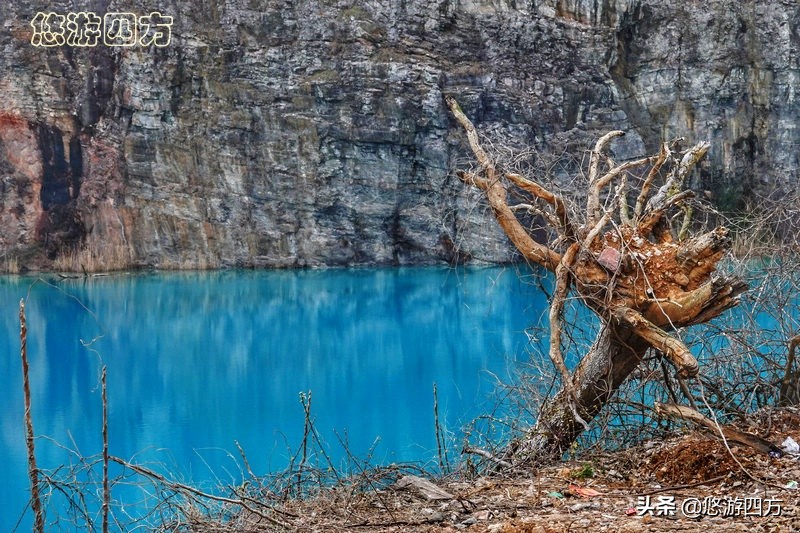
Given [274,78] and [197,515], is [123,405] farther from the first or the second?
[274,78]

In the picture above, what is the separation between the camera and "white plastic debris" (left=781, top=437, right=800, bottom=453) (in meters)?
4.70

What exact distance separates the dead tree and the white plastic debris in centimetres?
72

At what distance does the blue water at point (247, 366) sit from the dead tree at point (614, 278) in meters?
0.84

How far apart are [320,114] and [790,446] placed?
29834mm

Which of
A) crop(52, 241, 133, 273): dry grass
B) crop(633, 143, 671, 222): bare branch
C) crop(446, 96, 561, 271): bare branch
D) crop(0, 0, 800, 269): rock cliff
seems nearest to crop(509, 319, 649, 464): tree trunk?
crop(446, 96, 561, 271): bare branch

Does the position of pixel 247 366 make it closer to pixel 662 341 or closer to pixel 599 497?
pixel 662 341

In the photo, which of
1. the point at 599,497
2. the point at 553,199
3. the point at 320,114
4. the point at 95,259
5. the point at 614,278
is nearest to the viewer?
the point at 599,497

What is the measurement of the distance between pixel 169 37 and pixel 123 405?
913 inches

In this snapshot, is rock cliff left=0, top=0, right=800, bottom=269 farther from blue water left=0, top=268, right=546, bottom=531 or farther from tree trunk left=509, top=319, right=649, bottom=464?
tree trunk left=509, top=319, right=649, bottom=464

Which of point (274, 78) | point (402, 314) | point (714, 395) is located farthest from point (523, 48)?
point (714, 395)

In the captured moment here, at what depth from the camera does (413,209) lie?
3409 cm

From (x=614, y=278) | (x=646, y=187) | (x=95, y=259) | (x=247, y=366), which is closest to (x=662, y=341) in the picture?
(x=614, y=278)

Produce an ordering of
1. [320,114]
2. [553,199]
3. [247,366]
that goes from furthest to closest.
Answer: [320,114], [247,366], [553,199]

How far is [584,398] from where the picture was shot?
5.54 m
